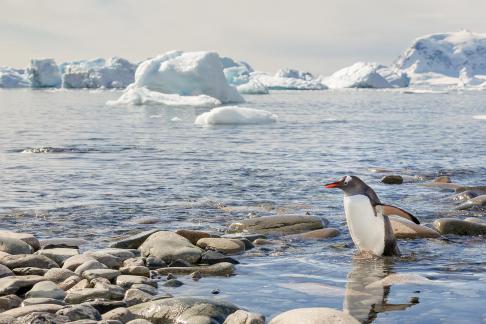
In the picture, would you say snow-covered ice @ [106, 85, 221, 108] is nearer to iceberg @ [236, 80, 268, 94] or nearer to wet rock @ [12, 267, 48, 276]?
iceberg @ [236, 80, 268, 94]

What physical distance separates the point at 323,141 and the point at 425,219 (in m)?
13.7

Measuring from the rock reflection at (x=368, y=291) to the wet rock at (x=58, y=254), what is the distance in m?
2.82

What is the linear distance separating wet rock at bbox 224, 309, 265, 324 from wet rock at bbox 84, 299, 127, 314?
0.90 metres

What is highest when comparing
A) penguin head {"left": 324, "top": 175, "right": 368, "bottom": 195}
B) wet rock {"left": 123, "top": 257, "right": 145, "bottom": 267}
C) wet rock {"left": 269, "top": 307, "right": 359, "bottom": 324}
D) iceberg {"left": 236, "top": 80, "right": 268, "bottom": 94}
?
iceberg {"left": 236, "top": 80, "right": 268, "bottom": 94}

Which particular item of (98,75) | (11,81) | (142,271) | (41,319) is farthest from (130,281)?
(11,81)

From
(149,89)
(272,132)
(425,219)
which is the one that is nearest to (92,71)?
(149,89)

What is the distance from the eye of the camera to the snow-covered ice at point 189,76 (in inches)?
1863

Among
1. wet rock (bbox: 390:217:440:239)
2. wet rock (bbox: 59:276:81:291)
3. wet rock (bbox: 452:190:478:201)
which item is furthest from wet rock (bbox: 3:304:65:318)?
wet rock (bbox: 452:190:478:201)

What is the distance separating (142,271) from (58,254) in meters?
1.05

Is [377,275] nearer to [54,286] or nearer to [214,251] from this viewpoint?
[214,251]

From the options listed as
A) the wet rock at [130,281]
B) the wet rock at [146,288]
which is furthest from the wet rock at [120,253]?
the wet rock at [146,288]

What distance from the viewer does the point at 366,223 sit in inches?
302

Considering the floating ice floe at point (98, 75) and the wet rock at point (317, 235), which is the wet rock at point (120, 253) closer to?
the wet rock at point (317, 235)

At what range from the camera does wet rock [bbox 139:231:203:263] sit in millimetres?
7316
